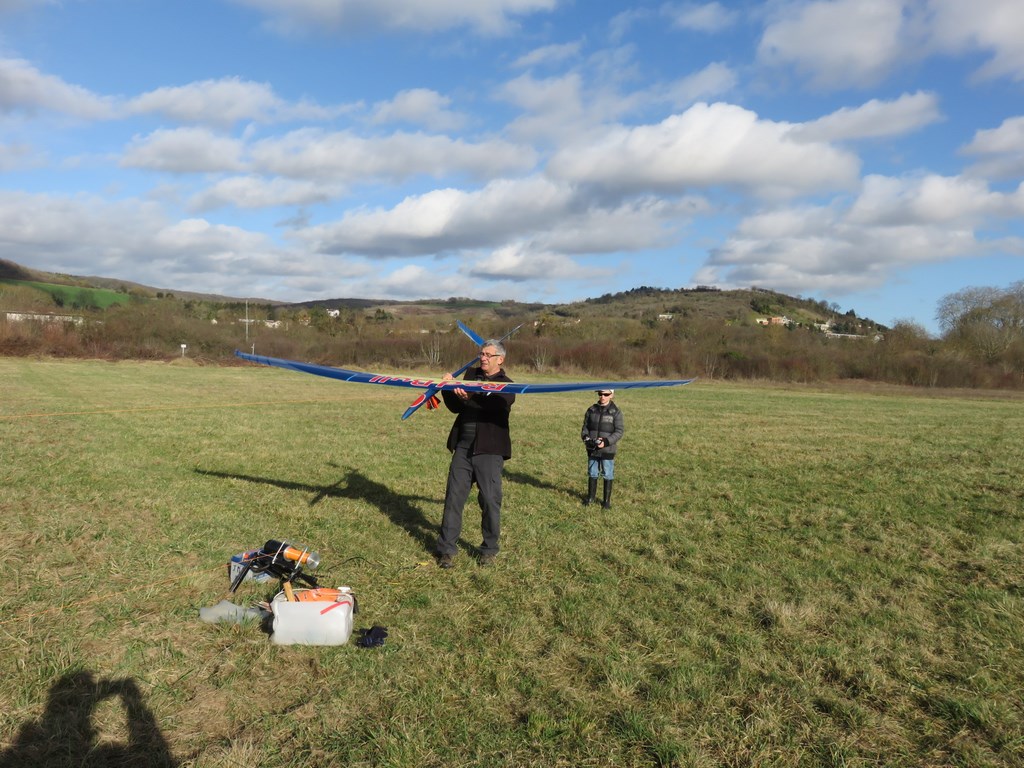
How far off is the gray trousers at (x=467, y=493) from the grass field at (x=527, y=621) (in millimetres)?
321

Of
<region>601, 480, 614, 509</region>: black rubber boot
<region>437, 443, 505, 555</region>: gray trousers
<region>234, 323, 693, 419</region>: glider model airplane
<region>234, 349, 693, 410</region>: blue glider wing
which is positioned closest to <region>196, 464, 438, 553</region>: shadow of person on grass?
<region>437, 443, 505, 555</region>: gray trousers

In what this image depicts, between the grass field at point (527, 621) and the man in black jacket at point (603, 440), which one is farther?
the man in black jacket at point (603, 440)

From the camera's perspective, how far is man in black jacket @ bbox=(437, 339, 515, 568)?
267 inches

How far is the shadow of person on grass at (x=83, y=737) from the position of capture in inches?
139

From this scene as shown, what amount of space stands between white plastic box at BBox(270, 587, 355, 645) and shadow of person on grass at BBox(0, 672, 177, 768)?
1.03m

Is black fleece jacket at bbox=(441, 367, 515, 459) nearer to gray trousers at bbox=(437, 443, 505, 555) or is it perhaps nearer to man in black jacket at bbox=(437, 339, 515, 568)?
man in black jacket at bbox=(437, 339, 515, 568)

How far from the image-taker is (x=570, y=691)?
14.2 feet

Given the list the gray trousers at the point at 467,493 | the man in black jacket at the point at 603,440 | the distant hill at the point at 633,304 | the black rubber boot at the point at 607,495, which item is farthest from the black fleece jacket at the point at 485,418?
the distant hill at the point at 633,304

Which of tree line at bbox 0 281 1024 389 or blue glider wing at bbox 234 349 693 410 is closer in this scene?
blue glider wing at bbox 234 349 693 410

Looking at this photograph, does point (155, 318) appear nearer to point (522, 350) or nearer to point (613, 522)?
point (522, 350)

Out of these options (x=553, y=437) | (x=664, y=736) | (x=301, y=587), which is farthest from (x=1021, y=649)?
(x=553, y=437)

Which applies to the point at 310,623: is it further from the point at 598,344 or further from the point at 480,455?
the point at 598,344

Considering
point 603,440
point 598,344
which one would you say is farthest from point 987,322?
point 603,440

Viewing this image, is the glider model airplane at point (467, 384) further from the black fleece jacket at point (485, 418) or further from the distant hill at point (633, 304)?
the distant hill at point (633, 304)
